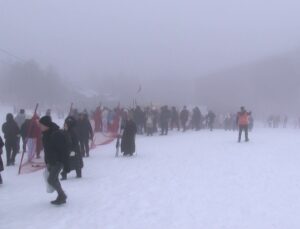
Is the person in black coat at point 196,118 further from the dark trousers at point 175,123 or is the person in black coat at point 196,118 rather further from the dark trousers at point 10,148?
the dark trousers at point 10,148

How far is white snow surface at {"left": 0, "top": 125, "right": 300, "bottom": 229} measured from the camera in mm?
9242

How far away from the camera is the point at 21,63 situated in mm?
100000

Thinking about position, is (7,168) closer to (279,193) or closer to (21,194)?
(21,194)

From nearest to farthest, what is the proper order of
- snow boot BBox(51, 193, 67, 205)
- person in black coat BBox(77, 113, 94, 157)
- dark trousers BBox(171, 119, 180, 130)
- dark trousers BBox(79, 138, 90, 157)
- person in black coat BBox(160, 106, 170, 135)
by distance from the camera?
snow boot BBox(51, 193, 67, 205) → person in black coat BBox(77, 113, 94, 157) → dark trousers BBox(79, 138, 90, 157) → person in black coat BBox(160, 106, 170, 135) → dark trousers BBox(171, 119, 180, 130)

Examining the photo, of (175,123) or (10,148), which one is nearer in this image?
(10,148)

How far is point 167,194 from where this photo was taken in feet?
38.7

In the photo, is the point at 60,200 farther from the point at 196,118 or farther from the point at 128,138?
the point at 196,118

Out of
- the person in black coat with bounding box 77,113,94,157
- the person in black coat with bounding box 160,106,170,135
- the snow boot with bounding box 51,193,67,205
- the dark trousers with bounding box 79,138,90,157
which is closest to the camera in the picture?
the snow boot with bounding box 51,193,67,205

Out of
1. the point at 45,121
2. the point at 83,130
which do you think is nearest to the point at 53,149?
the point at 45,121

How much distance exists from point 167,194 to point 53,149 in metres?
3.39

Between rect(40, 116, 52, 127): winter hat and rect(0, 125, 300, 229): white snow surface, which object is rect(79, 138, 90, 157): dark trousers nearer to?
rect(0, 125, 300, 229): white snow surface

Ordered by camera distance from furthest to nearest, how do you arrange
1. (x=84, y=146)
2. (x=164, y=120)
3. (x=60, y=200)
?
(x=164, y=120)
(x=84, y=146)
(x=60, y=200)

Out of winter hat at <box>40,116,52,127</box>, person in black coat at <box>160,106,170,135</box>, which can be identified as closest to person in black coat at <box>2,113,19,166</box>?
winter hat at <box>40,116,52,127</box>

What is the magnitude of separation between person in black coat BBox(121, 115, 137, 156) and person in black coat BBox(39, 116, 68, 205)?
9.20m
